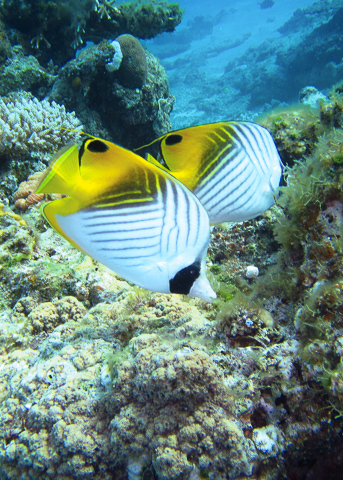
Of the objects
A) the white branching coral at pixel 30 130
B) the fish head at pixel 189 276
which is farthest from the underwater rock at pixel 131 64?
the fish head at pixel 189 276

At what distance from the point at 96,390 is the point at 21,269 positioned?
6.94 ft

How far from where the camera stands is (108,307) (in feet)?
8.70

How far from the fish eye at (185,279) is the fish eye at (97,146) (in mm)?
637

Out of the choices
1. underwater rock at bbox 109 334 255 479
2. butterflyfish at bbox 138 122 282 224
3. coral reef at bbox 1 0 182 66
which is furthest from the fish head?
coral reef at bbox 1 0 182 66

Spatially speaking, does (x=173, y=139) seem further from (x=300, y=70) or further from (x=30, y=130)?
(x=300, y=70)

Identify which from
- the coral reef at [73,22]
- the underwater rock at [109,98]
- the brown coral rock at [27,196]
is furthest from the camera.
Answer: the coral reef at [73,22]

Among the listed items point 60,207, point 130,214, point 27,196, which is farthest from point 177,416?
point 27,196

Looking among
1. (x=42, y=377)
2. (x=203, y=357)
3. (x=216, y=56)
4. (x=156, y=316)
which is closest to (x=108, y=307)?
(x=156, y=316)

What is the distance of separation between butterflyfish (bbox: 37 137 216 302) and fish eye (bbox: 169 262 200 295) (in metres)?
0.02

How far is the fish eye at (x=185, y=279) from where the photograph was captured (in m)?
1.26

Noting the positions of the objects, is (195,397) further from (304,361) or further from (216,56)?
(216,56)

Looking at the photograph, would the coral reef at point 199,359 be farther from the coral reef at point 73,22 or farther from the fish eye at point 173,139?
the coral reef at point 73,22

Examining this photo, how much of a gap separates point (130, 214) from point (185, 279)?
40 cm

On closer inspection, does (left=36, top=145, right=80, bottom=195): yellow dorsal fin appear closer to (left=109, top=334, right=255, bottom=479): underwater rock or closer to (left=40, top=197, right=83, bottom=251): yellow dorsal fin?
(left=40, top=197, right=83, bottom=251): yellow dorsal fin
